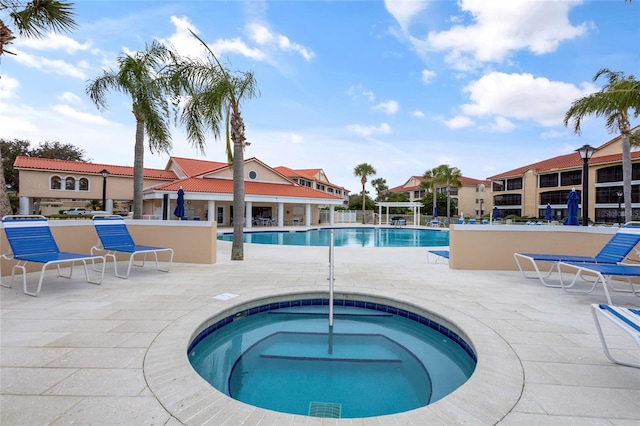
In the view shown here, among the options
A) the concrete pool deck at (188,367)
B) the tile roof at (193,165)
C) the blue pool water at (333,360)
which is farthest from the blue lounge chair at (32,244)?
the tile roof at (193,165)

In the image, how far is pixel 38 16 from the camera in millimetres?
7984

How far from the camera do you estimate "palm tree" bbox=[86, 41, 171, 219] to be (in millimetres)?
9820

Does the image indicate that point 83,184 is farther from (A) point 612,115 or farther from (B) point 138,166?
(A) point 612,115

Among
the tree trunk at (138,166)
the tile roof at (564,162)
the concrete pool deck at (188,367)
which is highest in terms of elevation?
the tile roof at (564,162)

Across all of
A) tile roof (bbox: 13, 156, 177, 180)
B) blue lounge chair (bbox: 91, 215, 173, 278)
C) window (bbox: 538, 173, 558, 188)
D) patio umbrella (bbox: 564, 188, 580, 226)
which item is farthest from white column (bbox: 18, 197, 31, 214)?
window (bbox: 538, 173, 558, 188)

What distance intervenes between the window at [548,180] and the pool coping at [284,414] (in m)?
42.3

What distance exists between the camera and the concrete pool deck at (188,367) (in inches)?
82.3

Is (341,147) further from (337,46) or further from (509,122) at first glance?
(337,46)

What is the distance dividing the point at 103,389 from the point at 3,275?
19.1ft

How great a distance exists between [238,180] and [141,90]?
4427 mm

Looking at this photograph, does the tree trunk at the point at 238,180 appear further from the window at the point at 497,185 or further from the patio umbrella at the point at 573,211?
the window at the point at 497,185

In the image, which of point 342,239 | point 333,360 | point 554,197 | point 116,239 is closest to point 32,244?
point 116,239

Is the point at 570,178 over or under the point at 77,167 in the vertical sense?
over

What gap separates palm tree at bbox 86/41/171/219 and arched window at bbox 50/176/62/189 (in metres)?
21.4
